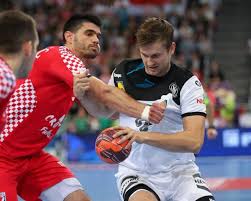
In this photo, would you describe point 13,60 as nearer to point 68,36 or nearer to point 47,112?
point 47,112

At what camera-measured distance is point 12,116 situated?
16.6 feet

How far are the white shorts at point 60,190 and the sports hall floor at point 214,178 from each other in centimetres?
353

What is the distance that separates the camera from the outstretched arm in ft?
15.0

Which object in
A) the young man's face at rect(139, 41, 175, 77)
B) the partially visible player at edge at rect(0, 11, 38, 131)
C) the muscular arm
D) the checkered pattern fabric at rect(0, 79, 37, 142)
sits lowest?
the muscular arm

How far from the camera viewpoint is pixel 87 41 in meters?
5.46

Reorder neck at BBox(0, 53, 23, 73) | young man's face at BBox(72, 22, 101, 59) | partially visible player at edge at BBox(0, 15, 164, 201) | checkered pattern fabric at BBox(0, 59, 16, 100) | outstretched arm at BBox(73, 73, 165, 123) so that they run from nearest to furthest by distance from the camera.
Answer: checkered pattern fabric at BBox(0, 59, 16, 100) < neck at BBox(0, 53, 23, 73) < outstretched arm at BBox(73, 73, 165, 123) < partially visible player at edge at BBox(0, 15, 164, 201) < young man's face at BBox(72, 22, 101, 59)

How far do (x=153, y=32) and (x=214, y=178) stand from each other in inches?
246

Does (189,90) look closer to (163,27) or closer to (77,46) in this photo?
(163,27)

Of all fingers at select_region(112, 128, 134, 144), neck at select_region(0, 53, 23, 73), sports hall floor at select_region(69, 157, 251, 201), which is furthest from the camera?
sports hall floor at select_region(69, 157, 251, 201)

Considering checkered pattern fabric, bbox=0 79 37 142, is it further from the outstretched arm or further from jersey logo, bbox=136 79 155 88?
jersey logo, bbox=136 79 155 88

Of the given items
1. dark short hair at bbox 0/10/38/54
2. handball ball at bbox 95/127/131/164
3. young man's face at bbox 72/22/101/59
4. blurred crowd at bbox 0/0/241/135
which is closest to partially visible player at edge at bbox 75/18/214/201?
young man's face at bbox 72/22/101/59

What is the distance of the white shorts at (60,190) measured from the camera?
5.35m

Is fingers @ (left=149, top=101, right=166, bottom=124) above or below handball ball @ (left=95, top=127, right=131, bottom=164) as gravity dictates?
above

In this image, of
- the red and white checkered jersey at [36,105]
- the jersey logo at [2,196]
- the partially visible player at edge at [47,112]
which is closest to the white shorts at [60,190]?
the partially visible player at edge at [47,112]
